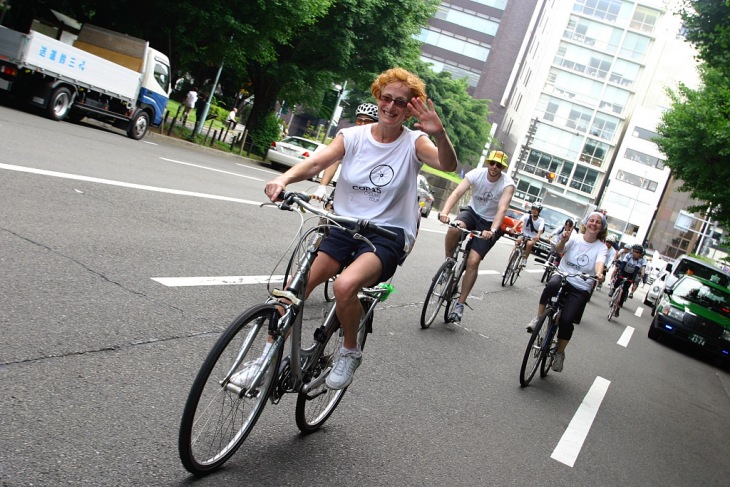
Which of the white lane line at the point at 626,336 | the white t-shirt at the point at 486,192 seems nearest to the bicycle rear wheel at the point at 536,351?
the white t-shirt at the point at 486,192

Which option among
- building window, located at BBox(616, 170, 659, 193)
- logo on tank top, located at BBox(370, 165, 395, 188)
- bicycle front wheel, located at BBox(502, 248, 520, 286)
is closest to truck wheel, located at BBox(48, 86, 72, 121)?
bicycle front wheel, located at BBox(502, 248, 520, 286)

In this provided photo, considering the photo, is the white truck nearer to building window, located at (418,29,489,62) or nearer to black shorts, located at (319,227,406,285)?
black shorts, located at (319,227,406,285)

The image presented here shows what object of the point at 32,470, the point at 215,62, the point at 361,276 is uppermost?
the point at 215,62

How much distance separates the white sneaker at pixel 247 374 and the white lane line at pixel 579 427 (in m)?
2.71

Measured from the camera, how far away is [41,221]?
7047 mm

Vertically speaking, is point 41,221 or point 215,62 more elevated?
point 215,62

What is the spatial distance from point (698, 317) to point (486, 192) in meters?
8.07

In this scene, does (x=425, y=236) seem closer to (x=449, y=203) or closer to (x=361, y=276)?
(x=449, y=203)

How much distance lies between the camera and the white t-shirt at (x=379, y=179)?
3.97 metres

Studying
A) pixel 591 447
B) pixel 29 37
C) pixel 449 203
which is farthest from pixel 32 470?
pixel 29 37

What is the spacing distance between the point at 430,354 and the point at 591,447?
70.8 inches

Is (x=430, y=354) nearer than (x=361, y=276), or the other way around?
(x=361, y=276)

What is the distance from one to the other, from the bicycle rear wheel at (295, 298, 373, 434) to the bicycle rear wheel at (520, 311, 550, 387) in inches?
122

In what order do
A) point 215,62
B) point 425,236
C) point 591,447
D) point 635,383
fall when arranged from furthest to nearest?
1. point 215,62
2. point 425,236
3. point 635,383
4. point 591,447
